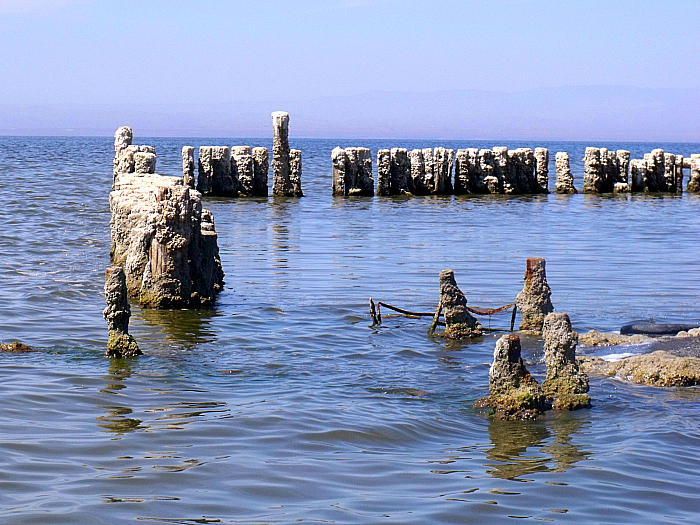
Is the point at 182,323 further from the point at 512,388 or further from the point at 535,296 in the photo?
the point at 512,388

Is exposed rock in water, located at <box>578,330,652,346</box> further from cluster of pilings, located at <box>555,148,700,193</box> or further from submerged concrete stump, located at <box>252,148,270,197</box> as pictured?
cluster of pilings, located at <box>555,148,700,193</box>

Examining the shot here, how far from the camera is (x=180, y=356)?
906cm

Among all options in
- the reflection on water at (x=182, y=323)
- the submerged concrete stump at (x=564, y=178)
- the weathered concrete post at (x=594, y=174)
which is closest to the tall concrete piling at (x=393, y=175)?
the submerged concrete stump at (x=564, y=178)

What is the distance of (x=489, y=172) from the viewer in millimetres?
33844

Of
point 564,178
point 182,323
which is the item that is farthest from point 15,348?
point 564,178

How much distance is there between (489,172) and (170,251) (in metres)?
24.0

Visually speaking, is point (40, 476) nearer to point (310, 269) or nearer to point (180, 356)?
point (180, 356)

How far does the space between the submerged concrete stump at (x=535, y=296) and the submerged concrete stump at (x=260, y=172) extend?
20.7m

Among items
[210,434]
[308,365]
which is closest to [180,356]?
[308,365]

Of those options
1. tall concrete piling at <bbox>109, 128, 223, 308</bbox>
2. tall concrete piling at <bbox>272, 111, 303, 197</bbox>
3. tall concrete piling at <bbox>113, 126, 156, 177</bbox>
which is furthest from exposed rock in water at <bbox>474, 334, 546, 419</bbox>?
tall concrete piling at <bbox>272, 111, 303, 197</bbox>

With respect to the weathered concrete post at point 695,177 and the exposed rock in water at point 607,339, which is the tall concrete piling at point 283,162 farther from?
the exposed rock in water at point 607,339

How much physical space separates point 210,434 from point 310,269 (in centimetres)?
921

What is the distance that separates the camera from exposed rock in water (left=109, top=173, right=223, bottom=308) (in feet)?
37.1

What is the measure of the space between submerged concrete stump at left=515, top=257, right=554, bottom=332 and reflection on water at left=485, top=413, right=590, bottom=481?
3509 millimetres
